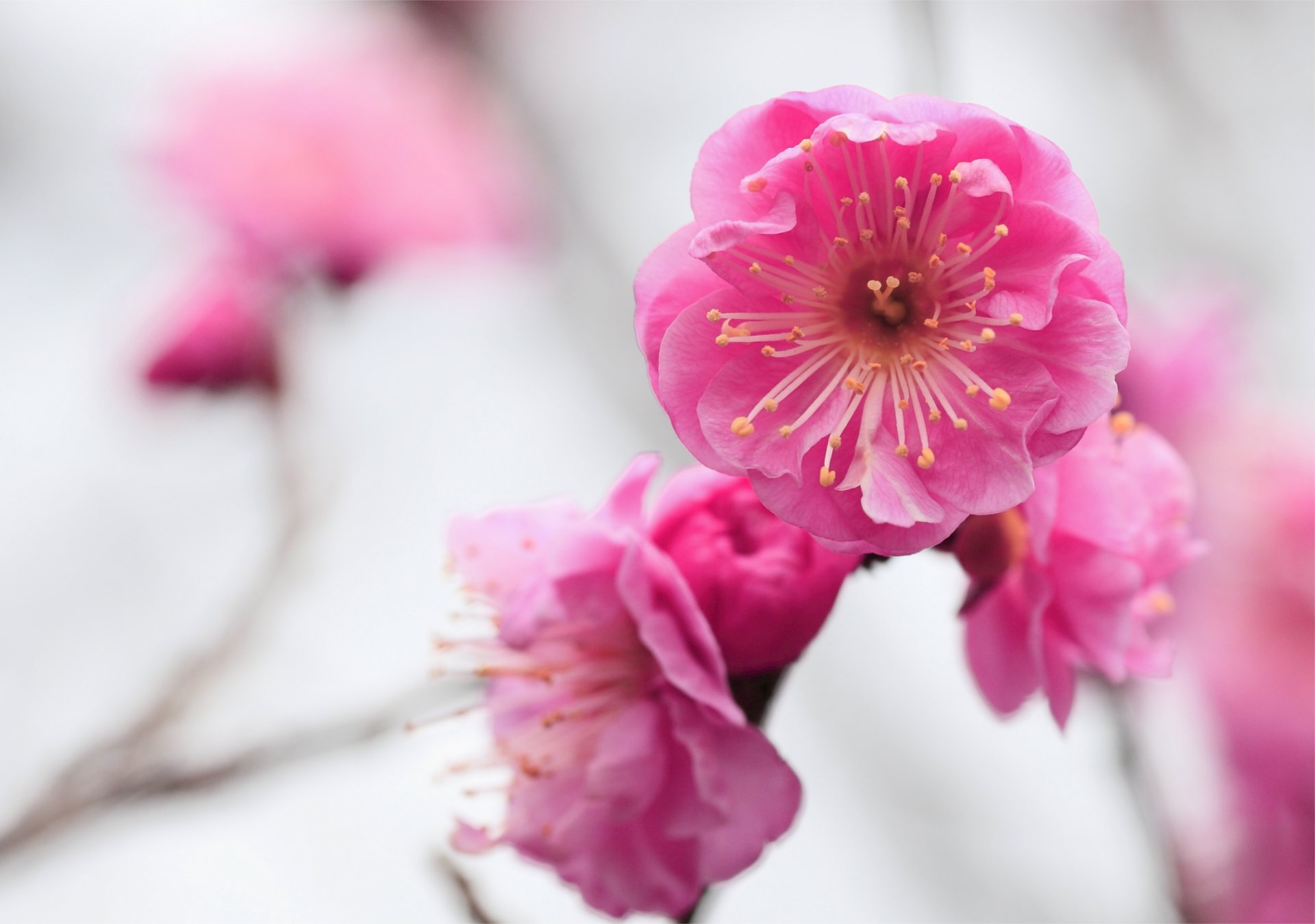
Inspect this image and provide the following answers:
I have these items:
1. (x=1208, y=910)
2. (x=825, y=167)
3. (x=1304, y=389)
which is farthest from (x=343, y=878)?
(x=1304, y=389)

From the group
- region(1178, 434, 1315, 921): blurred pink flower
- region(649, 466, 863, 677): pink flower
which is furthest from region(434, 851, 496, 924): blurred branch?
region(1178, 434, 1315, 921): blurred pink flower

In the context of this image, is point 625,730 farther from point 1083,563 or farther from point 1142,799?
point 1142,799

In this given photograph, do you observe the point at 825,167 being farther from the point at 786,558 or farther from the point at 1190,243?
the point at 1190,243

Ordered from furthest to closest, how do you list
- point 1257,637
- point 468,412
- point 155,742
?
point 468,412, point 1257,637, point 155,742

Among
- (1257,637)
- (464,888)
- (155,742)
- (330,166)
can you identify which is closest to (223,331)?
(330,166)

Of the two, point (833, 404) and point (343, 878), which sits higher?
point (833, 404)

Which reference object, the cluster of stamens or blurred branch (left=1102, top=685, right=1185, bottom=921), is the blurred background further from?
the cluster of stamens

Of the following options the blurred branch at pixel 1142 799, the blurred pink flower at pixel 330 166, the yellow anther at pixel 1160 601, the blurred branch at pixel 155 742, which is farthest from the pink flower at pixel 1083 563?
the blurred pink flower at pixel 330 166
